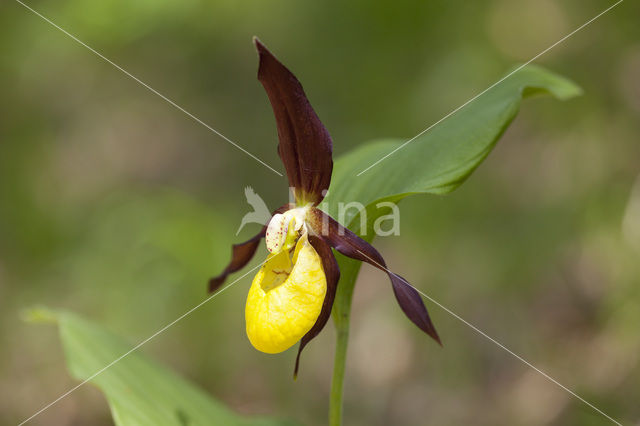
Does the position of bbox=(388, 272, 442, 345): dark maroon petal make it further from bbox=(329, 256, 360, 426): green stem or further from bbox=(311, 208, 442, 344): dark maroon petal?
bbox=(329, 256, 360, 426): green stem

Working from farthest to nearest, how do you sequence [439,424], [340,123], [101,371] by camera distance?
[340,123] < [439,424] < [101,371]

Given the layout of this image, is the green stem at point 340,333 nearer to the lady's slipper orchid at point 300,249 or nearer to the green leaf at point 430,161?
the green leaf at point 430,161

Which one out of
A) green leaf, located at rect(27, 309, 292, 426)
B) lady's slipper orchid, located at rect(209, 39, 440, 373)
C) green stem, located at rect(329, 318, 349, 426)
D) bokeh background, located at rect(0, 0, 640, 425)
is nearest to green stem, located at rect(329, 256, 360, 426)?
green stem, located at rect(329, 318, 349, 426)

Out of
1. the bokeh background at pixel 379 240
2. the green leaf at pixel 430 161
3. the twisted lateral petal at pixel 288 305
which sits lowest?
the bokeh background at pixel 379 240

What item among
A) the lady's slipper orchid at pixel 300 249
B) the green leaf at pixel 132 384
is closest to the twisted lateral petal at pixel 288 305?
the lady's slipper orchid at pixel 300 249

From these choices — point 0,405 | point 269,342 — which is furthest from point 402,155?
point 0,405

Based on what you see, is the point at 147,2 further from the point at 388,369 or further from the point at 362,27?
the point at 388,369
